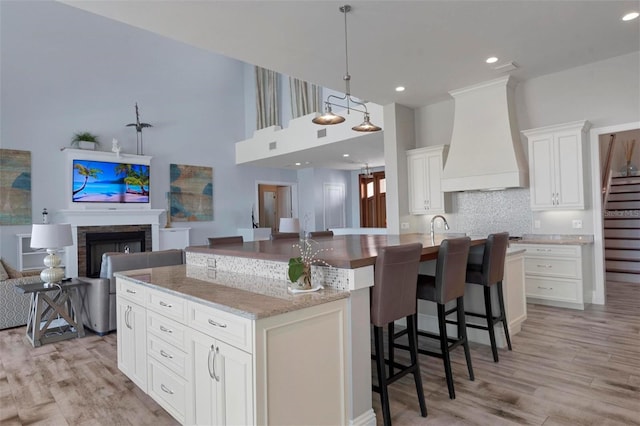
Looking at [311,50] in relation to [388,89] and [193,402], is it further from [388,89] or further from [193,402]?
[193,402]

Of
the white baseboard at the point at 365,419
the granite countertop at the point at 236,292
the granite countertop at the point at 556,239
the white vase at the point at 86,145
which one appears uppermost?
the white vase at the point at 86,145

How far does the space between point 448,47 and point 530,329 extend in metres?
3.14

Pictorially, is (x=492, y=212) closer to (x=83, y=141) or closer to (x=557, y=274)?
(x=557, y=274)

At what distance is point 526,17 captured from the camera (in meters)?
3.53

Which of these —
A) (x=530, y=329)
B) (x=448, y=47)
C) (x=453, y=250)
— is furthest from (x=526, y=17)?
(x=530, y=329)

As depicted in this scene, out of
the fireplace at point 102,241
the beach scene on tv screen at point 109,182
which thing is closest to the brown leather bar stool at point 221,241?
the fireplace at point 102,241

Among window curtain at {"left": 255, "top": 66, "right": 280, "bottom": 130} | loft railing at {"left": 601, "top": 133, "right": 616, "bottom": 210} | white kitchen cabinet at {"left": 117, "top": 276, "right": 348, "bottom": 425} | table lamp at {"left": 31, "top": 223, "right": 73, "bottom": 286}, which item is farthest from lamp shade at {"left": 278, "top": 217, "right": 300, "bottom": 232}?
loft railing at {"left": 601, "top": 133, "right": 616, "bottom": 210}

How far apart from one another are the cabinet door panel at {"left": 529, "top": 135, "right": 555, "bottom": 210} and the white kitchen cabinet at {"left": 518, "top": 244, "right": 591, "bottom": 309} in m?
0.62

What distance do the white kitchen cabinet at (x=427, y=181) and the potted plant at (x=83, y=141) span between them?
6.22 m

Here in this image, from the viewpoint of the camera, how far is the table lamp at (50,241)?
4.02 m

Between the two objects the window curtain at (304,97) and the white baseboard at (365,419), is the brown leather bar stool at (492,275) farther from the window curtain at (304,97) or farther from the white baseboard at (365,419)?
the window curtain at (304,97)

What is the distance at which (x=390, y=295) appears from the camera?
7.27 feet

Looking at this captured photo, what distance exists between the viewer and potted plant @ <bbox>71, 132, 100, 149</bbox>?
745 centimetres

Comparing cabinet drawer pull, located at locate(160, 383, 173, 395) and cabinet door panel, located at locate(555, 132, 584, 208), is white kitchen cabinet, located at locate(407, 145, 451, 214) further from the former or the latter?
cabinet drawer pull, located at locate(160, 383, 173, 395)
